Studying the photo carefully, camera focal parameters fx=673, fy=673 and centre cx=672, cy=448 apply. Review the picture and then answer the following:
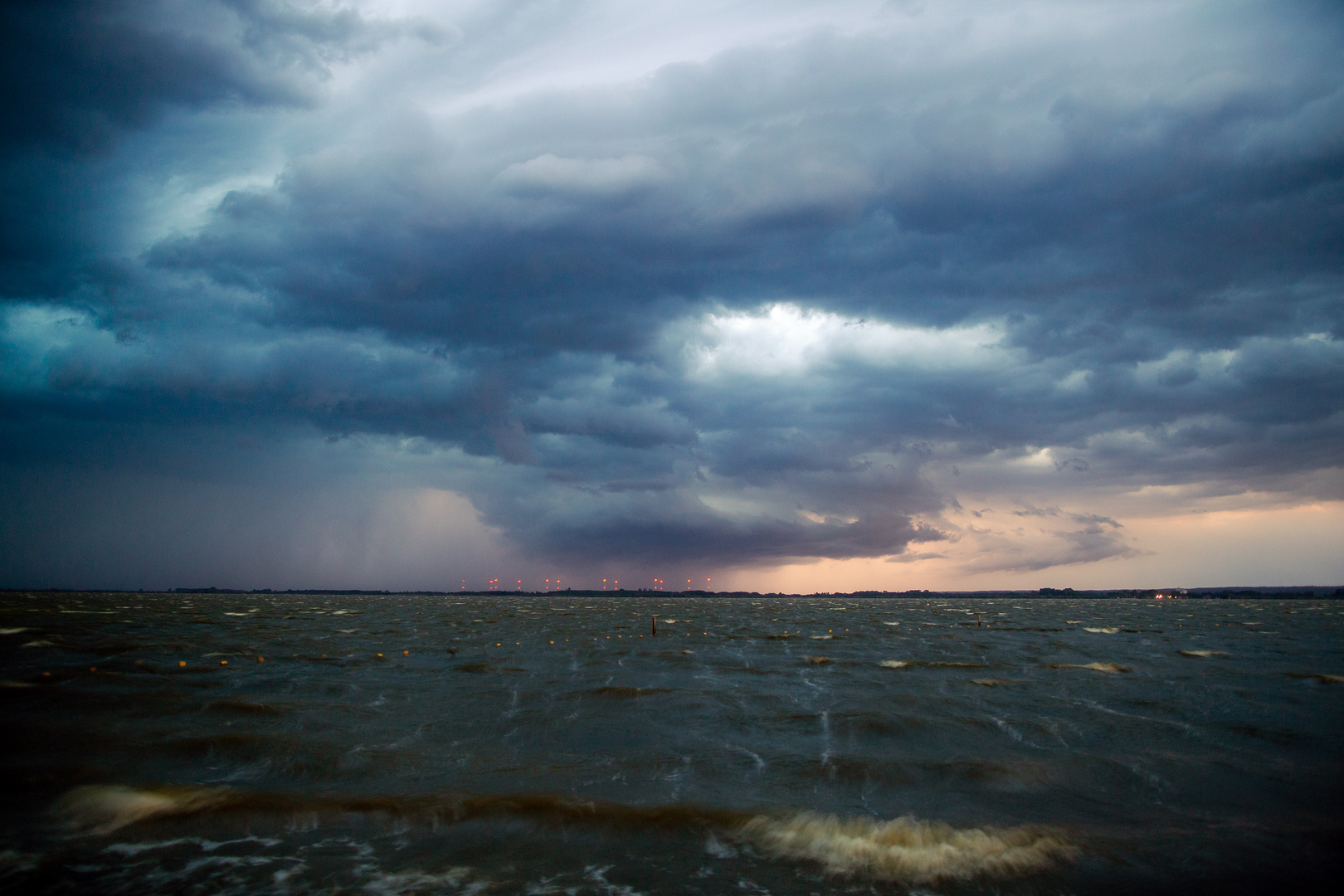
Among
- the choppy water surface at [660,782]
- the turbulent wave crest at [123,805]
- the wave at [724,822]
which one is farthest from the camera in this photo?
the turbulent wave crest at [123,805]

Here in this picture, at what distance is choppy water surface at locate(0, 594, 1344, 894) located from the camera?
12.8 metres

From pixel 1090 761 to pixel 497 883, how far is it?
58.3ft

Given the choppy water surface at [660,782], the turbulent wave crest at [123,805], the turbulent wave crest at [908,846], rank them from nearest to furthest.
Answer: the choppy water surface at [660,782], the turbulent wave crest at [908,846], the turbulent wave crest at [123,805]

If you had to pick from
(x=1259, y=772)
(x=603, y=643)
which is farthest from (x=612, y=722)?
(x=603, y=643)

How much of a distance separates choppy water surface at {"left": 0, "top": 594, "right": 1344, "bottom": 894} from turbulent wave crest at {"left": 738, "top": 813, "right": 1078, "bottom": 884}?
71 millimetres

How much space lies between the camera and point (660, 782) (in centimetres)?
1808

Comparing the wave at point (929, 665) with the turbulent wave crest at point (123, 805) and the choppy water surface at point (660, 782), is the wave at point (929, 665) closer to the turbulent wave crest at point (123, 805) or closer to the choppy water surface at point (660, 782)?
the choppy water surface at point (660, 782)

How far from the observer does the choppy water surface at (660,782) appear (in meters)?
12.8

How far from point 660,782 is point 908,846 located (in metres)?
6.57

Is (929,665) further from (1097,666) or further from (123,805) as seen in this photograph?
(123,805)

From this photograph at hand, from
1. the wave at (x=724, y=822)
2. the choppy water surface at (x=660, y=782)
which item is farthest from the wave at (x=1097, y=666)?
the wave at (x=724, y=822)

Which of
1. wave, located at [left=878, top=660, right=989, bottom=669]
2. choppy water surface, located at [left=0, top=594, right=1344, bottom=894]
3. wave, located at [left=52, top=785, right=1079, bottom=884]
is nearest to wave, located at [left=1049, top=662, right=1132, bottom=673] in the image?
choppy water surface, located at [left=0, top=594, right=1344, bottom=894]

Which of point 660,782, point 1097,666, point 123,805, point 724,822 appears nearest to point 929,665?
point 1097,666

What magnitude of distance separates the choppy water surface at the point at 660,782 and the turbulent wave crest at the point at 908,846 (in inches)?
2.8
